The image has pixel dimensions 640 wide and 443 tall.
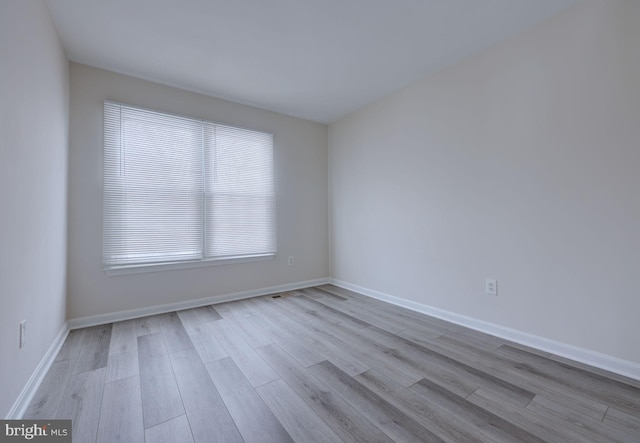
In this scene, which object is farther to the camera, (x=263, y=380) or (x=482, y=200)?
(x=482, y=200)

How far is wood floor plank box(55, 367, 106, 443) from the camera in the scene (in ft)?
4.20

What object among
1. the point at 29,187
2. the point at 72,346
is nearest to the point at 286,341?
the point at 72,346

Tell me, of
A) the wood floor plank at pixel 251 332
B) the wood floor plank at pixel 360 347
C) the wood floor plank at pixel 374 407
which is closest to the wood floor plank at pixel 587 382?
the wood floor plank at pixel 360 347

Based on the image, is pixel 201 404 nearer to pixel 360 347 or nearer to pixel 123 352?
pixel 123 352

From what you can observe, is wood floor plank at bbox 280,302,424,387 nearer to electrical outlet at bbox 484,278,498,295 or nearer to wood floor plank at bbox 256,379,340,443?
wood floor plank at bbox 256,379,340,443

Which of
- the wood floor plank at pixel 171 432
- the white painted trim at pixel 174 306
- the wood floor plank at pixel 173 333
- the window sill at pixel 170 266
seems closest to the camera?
the wood floor plank at pixel 171 432

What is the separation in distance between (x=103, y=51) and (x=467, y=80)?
329 cm

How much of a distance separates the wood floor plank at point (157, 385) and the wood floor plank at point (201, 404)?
0.04 metres

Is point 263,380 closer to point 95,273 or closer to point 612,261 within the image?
point 95,273

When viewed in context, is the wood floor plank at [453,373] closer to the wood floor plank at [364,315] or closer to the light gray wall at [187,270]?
the wood floor plank at [364,315]

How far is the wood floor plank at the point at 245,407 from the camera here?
126 centimetres

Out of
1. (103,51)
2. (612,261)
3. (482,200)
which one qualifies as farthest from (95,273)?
(612,261)

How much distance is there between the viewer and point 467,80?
2.50 m

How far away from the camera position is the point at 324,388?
1.61 meters
